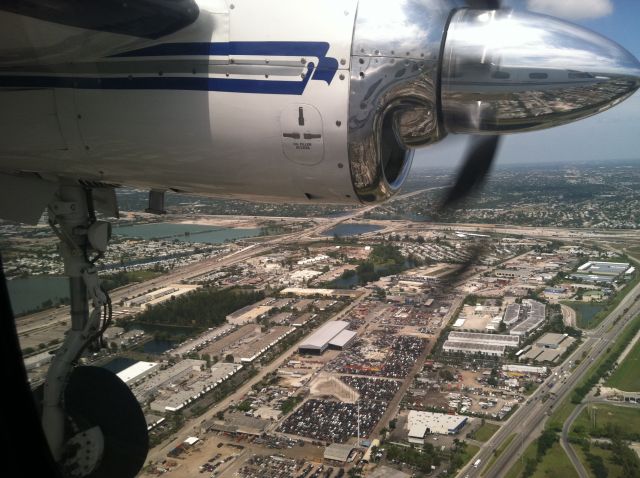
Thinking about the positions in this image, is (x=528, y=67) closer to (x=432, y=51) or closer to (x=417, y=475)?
(x=432, y=51)

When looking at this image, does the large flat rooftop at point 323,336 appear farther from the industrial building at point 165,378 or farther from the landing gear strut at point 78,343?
the landing gear strut at point 78,343

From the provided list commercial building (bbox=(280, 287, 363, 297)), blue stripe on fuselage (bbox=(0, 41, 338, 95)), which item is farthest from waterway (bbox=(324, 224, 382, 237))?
blue stripe on fuselage (bbox=(0, 41, 338, 95))

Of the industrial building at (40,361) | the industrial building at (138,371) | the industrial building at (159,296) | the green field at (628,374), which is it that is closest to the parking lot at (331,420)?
the industrial building at (138,371)

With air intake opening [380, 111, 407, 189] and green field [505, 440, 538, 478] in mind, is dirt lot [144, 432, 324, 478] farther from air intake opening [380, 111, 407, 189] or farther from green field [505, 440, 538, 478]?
air intake opening [380, 111, 407, 189]

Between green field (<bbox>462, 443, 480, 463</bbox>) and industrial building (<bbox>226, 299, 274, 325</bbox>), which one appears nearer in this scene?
green field (<bbox>462, 443, 480, 463</bbox>)

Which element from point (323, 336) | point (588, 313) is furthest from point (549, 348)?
point (323, 336)

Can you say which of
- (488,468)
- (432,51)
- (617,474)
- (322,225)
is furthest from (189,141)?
(322,225)
